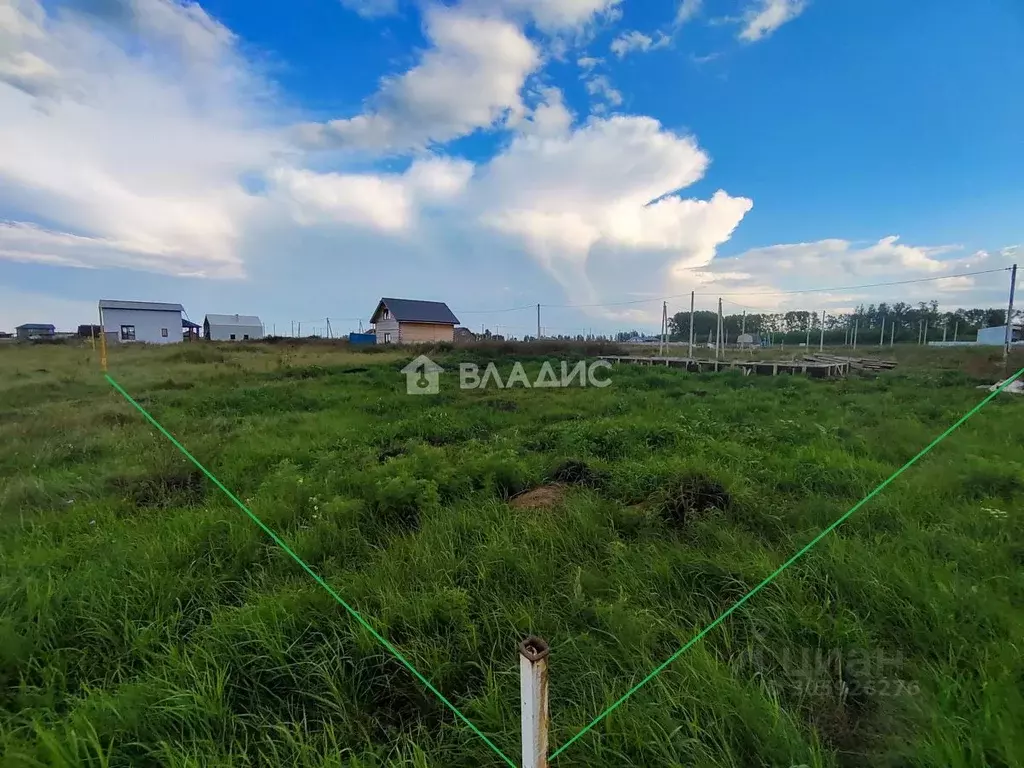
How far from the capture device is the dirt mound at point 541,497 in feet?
11.7

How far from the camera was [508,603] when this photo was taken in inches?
94.3

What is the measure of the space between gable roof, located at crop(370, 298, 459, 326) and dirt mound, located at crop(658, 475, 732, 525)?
27.2m

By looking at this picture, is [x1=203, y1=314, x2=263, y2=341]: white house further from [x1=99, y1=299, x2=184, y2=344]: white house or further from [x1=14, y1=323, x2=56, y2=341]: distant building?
[x1=14, y1=323, x2=56, y2=341]: distant building

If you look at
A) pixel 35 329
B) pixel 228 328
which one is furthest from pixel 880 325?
pixel 35 329

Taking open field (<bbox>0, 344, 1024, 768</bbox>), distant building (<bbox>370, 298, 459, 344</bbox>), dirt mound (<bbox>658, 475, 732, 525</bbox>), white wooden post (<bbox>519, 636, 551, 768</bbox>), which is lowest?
open field (<bbox>0, 344, 1024, 768</bbox>)

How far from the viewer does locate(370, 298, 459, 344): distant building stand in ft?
96.4

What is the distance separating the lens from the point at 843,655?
196 cm

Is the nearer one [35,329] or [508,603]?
[508,603]

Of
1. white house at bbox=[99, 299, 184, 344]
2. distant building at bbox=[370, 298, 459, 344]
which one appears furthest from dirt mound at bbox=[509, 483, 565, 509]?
white house at bbox=[99, 299, 184, 344]

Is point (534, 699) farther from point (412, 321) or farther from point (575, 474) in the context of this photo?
point (412, 321)

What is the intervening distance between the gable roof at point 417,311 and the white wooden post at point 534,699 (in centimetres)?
2914

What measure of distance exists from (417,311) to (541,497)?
92.3 feet

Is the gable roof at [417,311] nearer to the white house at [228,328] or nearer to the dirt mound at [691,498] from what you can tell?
the white house at [228,328]

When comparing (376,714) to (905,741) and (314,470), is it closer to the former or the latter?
(905,741)
